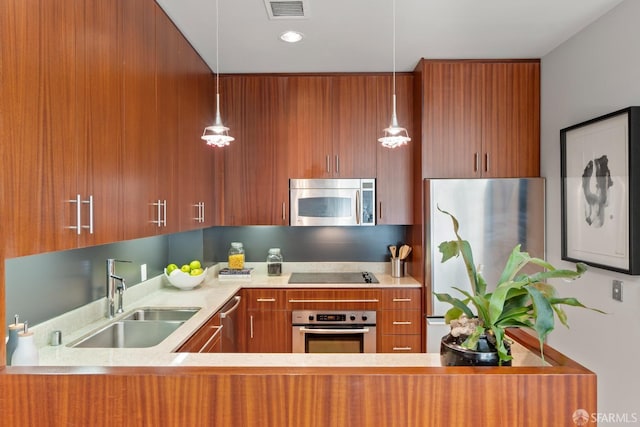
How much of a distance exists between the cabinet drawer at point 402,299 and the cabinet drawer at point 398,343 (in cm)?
22

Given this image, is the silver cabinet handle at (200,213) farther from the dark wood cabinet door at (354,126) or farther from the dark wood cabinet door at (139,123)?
the dark wood cabinet door at (354,126)

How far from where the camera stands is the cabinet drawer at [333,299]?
310 centimetres

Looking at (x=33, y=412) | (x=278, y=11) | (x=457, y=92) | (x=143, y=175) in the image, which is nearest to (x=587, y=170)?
(x=457, y=92)

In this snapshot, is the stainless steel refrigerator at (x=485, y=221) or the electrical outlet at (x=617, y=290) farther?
the stainless steel refrigerator at (x=485, y=221)

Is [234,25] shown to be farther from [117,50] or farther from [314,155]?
[314,155]

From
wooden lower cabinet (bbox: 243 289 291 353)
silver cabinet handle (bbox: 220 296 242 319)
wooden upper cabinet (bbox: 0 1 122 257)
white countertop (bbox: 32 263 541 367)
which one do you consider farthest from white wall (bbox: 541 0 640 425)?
wooden upper cabinet (bbox: 0 1 122 257)

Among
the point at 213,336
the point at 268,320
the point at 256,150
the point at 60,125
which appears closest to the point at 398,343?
the point at 268,320

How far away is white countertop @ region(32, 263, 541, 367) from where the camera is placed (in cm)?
151

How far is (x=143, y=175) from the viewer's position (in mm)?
1928

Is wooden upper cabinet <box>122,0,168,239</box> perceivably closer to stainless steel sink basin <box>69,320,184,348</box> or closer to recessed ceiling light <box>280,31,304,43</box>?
stainless steel sink basin <box>69,320,184,348</box>

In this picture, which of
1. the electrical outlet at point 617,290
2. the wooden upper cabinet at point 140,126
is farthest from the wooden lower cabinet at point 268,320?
the electrical outlet at point 617,290

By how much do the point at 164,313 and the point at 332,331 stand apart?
1.23m

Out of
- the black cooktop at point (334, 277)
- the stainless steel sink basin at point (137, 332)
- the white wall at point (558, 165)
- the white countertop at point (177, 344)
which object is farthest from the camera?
the black cooktop at point (334, 277)

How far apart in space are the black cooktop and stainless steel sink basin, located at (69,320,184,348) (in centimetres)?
115
